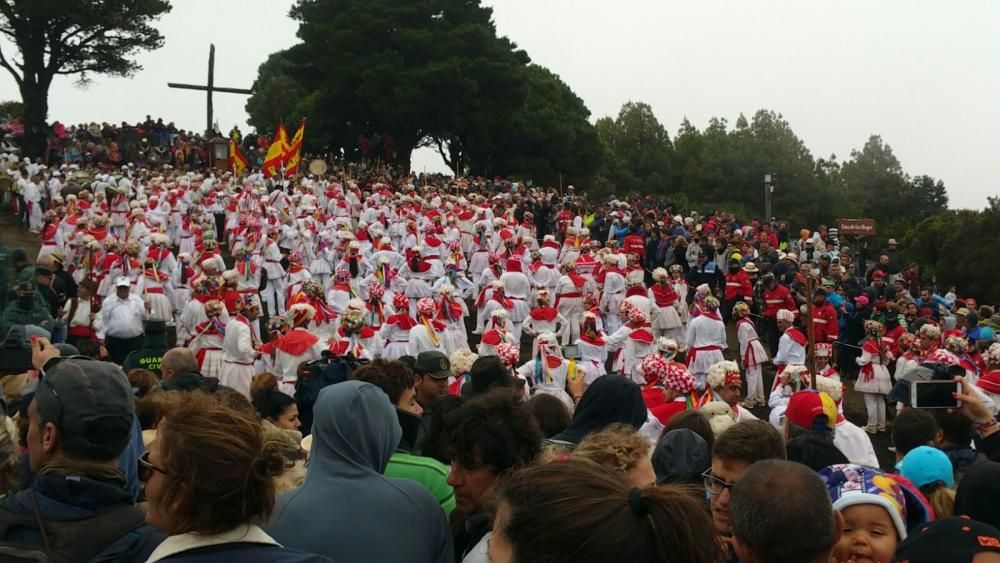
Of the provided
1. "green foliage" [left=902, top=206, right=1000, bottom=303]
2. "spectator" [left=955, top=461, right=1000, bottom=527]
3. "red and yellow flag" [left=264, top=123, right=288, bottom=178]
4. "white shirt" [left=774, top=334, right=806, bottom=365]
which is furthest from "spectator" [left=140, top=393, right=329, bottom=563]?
"green foliage" [left=902, top=206, right=1000, bottom=303]

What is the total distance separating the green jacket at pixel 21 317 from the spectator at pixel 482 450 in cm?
905

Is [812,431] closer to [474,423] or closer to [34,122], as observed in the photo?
[474,423]

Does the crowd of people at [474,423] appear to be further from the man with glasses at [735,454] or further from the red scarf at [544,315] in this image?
the red scarf at [544,315]

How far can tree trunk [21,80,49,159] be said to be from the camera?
126ft

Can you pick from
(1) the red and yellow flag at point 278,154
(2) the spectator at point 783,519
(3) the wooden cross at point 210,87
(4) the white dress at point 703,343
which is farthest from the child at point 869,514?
(3) the wooden cross at point 210,87

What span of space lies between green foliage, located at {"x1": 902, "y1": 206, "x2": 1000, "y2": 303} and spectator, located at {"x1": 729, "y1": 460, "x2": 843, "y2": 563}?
2976 cm

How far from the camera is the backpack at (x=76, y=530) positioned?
3100mm

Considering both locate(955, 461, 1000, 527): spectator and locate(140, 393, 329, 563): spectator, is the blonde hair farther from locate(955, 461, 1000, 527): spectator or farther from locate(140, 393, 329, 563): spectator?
locate(140, 393, 329, 563): spectator

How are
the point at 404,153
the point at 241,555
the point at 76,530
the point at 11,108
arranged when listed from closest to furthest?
the point at 241,555
the point at 76,530
the point at 404,153
the point at 11,108

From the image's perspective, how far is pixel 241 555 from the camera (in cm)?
285

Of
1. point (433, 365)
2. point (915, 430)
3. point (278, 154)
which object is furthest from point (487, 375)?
point (278, 154)

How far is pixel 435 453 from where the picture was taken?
543cm

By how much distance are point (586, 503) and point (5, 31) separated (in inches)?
1634

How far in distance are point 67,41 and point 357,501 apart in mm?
40160
